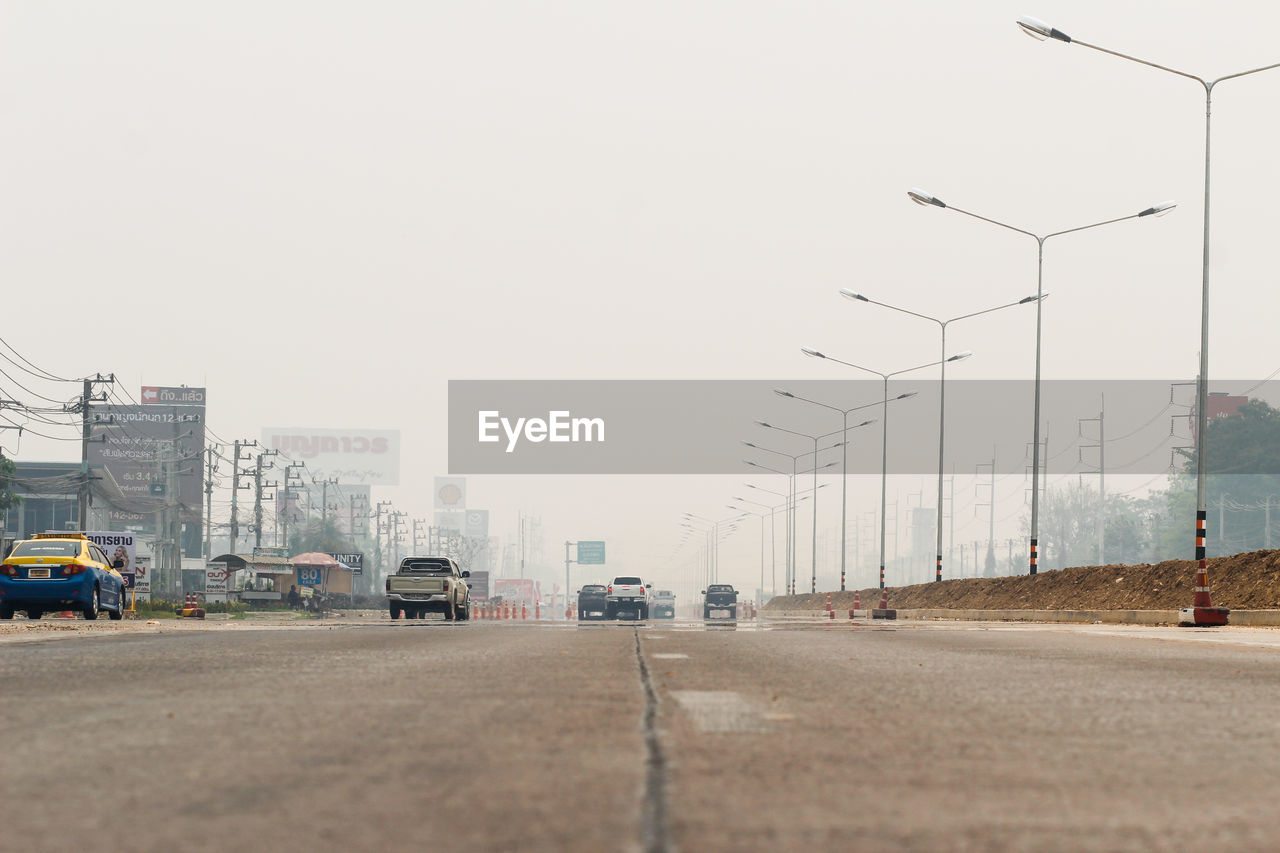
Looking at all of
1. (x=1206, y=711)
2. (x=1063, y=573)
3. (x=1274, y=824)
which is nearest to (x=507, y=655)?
(x=1206, y=711)

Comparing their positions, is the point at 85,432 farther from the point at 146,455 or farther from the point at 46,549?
the point at 146,455

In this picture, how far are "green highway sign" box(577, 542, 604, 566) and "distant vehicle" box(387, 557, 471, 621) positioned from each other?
124 metres

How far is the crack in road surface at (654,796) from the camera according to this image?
3824mm

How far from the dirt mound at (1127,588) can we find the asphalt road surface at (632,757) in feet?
59.7

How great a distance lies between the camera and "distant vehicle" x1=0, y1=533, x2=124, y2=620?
1119 inches

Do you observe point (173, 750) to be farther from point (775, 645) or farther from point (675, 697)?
point (775, 645)

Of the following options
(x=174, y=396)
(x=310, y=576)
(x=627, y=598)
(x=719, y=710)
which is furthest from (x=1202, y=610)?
(x=174, y=396)

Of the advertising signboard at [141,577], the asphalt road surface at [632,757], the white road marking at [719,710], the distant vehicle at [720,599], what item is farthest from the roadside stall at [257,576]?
the white road marking at [719,710]

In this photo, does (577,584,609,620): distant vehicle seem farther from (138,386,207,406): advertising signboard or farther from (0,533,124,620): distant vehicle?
(138,386,207,406): advertising signboard

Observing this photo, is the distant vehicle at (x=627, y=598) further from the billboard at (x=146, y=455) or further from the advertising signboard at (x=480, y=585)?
the advertising signboard at (x=480, y=585)

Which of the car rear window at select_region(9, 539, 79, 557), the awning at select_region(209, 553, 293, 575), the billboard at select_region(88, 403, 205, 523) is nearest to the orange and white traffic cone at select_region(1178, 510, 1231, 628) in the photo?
the car rear window at select_region(9, 539, 79, 557)

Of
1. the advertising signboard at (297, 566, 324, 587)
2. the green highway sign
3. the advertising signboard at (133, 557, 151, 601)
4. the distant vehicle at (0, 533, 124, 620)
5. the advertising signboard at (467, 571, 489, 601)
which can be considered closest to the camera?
the distant vehicle at (0, 533, 124, 620)

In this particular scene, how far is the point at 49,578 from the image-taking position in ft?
93.9

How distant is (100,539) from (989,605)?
93.4ft
